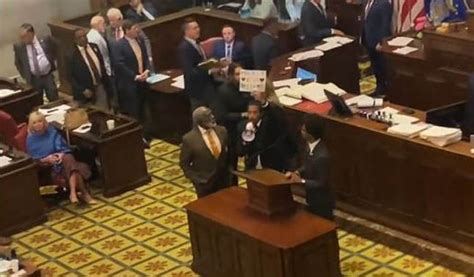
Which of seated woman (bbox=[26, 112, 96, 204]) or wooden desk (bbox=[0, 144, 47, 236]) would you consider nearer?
wooden desk (bbox=[0, 144, 47, 236])

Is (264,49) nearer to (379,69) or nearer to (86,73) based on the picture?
(379,69)

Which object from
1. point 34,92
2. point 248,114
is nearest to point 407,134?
point 248,114

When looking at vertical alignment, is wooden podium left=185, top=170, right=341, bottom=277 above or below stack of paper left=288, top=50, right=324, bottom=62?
below

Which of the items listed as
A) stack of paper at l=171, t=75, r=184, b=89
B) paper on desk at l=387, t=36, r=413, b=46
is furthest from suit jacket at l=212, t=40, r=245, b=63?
paper on desk at l=387, t=36, r=413, b=46

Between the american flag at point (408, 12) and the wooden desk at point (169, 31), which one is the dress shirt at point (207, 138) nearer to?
the wooden desk at point (169, 31)

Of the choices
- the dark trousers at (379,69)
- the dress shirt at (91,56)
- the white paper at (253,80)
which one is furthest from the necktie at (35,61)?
the dark trousers at (379,69)

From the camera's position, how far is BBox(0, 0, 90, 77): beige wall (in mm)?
17156

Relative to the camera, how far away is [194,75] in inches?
513

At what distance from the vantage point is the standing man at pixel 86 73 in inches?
543

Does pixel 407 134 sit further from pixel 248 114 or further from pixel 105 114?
pixel 105 114

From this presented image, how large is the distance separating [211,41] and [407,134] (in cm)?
437

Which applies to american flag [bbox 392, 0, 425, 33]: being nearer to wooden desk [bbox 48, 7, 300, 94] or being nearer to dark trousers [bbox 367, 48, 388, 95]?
dark trousers [bbox 367, 48, 388, 95]

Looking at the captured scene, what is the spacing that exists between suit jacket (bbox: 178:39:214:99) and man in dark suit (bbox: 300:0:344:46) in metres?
2.07

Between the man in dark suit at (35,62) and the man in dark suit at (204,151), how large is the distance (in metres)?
4.51
